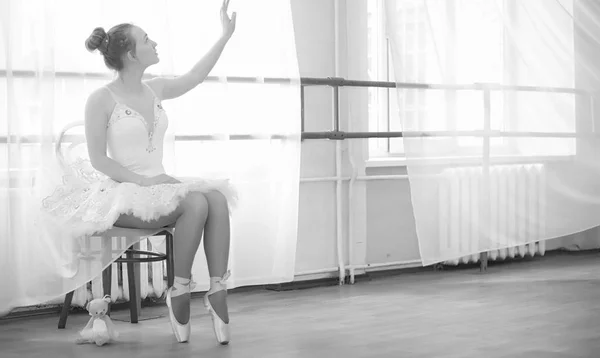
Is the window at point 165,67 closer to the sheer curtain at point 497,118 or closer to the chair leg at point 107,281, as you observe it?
the chair leg at point 107,281

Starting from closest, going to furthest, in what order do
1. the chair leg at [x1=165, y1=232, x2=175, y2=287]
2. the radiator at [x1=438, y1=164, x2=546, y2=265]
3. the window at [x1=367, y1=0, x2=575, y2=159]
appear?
the chair leg at [x1=165, y1=232, x2=175, y2=287]
the window at [x1=367, y1=0, x2=575, y2=159]
the radiator at [x1=438, y1=164, x2=546, y2=265]

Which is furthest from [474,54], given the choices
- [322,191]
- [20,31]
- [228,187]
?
[20,31]

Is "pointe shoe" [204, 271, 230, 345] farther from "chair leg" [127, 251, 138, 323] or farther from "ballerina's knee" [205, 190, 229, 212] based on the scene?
"chair leg" [127, 251, 138, 323]

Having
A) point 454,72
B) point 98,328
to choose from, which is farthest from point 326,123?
point 98,328

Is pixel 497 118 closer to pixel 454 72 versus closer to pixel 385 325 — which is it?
pixel 454 72

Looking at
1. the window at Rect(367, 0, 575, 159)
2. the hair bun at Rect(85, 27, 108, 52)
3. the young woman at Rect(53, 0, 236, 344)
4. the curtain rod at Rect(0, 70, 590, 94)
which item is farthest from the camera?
the window at Rect(367, 0, 575, 159)

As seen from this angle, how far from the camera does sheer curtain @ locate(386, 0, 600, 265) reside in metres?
4.03

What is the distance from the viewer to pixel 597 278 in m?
4.27

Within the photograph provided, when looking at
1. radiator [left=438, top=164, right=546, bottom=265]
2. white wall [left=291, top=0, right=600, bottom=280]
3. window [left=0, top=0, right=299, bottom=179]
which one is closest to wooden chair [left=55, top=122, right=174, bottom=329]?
window [left=0, top=0, right=299, bottom=179]

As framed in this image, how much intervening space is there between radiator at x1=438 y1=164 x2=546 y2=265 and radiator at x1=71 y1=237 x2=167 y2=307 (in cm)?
125

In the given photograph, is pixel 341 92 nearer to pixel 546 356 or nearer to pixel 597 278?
pixel 597 278

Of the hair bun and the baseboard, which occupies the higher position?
the hair bun

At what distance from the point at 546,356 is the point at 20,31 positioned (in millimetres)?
1986

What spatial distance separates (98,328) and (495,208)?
223cm
